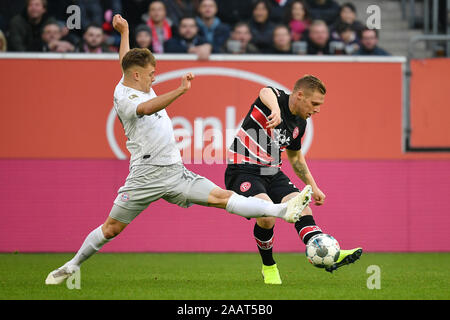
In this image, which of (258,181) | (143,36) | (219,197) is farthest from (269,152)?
(143,36)

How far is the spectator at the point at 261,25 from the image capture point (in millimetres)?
13070

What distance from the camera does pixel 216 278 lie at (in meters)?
8.05

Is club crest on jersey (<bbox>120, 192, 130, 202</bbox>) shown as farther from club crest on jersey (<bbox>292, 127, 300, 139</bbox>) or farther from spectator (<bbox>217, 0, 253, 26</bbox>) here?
spectator (<bbox>217, 0, 253, 26</bbox>)

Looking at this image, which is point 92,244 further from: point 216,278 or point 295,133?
point 295,133

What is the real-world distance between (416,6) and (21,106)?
25.1 ft

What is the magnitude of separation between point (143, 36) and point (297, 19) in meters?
2.79

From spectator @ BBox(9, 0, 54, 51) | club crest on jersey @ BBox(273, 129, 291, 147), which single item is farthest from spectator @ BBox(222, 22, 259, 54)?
club crest on jersey @ BBox(273, 129, 291, 147)

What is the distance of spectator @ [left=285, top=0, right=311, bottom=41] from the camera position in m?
13.4

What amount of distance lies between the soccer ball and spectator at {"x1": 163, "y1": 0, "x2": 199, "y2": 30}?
22.6 ft

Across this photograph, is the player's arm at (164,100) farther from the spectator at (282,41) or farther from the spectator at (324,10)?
the spectator at (324,10)

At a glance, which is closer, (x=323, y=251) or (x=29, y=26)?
(x=323, y=251)

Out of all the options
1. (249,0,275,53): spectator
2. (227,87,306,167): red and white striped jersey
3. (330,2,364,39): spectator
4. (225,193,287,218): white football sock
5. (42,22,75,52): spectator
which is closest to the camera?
(225,193,287,218): white football sock

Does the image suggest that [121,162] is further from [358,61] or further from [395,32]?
[395,32]

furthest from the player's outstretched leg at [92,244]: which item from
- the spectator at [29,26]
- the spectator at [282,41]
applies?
the spectator at [282,41]
